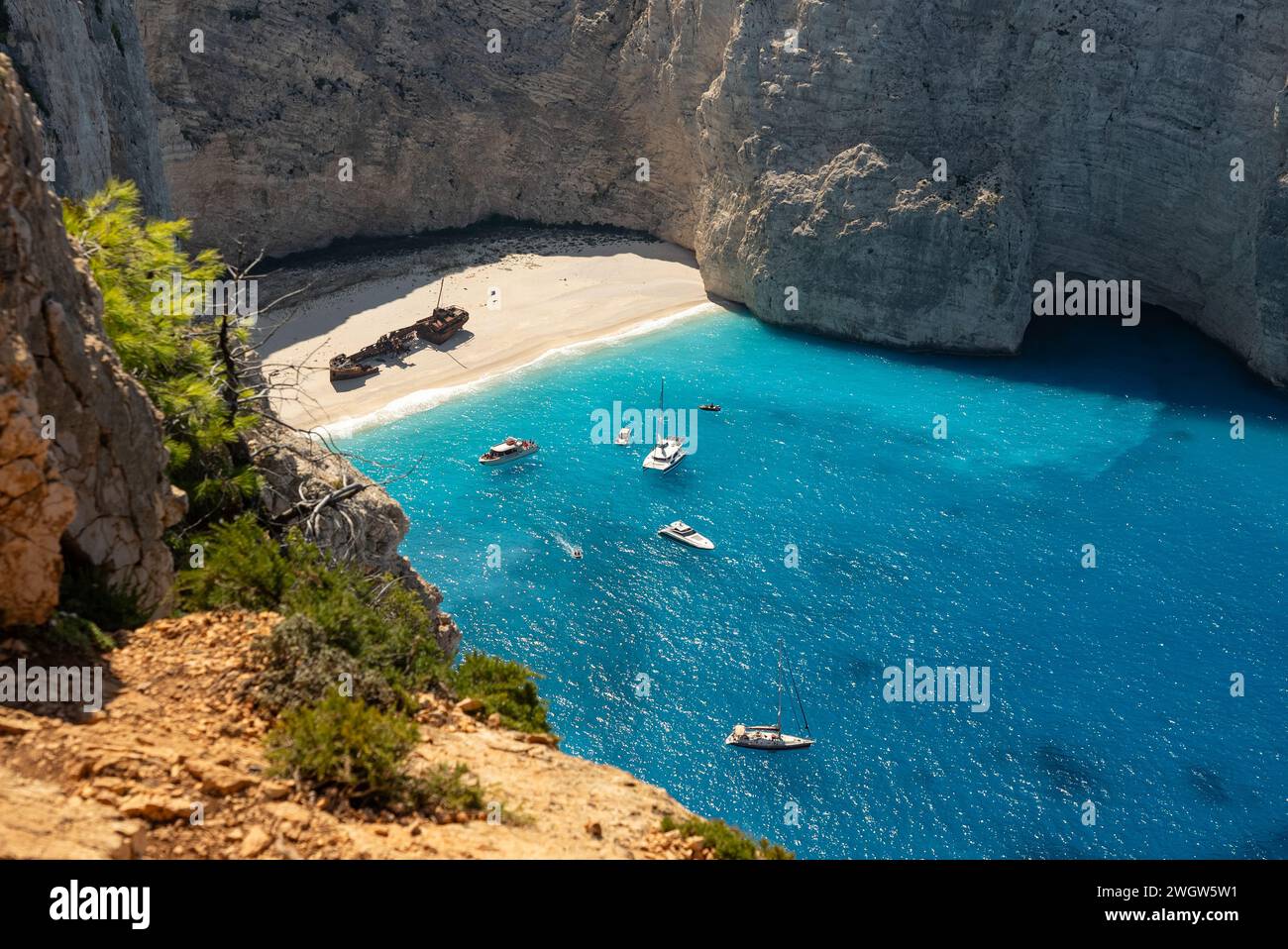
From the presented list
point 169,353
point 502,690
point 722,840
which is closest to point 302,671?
point 502,690

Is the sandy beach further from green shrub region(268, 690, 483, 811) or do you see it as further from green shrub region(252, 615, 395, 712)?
green shrub region(268, 690, 483, 811)

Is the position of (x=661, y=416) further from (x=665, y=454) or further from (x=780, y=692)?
(x=780, y=692)

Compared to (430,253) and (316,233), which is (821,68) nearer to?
(430,253)

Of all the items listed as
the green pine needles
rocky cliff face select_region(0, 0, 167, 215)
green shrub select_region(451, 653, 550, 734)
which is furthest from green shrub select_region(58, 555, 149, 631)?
rocky cliff face select_region(0, 0, 167, 215)

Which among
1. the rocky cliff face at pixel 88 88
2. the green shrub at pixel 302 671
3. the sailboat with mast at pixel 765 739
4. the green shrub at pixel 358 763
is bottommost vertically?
the sailboat with mast at pixel 765 739

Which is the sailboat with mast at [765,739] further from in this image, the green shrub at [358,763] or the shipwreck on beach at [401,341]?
the shipwreck on beach at [401,341]

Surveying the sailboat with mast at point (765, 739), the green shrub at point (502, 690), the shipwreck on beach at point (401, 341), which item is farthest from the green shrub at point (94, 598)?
the shipwreck on beach at point (401, 341)
